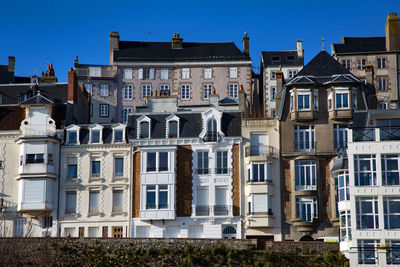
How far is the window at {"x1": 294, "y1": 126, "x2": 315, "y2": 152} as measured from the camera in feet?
171

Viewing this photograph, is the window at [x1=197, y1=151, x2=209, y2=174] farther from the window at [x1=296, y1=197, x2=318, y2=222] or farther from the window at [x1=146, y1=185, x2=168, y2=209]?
the window at [x1=296, y1=197, x2=318, y2=222]

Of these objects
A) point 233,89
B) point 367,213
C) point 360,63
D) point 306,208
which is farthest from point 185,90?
point 367,213

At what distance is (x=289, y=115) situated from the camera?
53.0 meters

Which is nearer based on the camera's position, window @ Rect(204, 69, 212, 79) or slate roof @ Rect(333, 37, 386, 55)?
window @ Rect(204, 69, 212, 79)

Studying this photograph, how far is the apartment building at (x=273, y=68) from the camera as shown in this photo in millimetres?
81125

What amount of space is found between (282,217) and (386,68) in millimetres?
33229

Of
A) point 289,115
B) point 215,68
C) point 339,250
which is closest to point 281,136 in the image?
point 289,115

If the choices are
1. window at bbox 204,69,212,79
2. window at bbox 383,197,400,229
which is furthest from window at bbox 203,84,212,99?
window at bbox 383,197,400,229

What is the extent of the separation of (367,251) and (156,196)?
16146 mm

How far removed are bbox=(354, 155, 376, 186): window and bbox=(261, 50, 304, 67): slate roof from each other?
41411 millimetres

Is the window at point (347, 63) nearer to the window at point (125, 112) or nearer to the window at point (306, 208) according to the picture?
the window at point (125, 112)

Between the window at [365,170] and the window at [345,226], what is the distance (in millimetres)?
2131

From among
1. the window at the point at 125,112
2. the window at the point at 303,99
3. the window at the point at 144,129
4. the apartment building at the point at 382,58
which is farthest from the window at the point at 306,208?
the window at the point at 125,112

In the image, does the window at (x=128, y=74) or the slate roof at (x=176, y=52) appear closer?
the window at (x=128, y=74)
